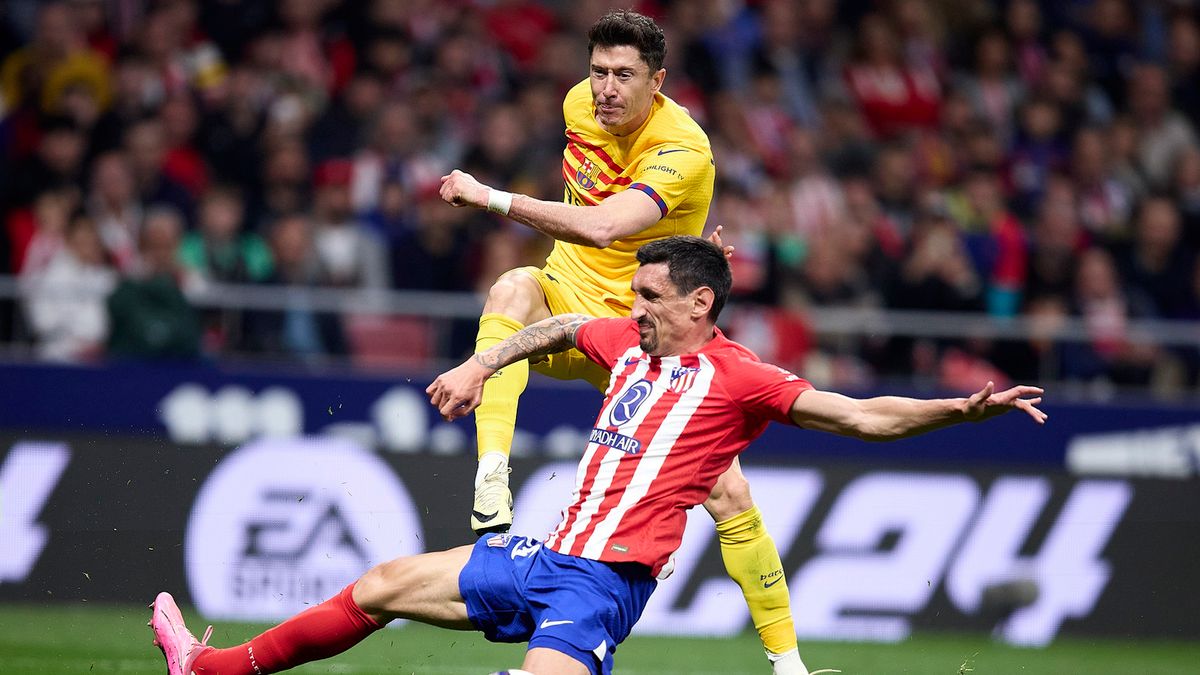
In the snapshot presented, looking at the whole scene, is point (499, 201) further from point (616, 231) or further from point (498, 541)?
point (498, 541)

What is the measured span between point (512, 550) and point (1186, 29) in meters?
13.5

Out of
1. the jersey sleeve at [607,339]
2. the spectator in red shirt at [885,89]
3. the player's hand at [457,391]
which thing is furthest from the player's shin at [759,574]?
the spectator in red shirt at [885,89]

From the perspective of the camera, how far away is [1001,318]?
13609 mm

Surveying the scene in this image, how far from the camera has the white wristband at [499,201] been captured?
675 cm

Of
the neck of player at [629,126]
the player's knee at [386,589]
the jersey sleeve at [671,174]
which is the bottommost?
the player's knee at [386,589]

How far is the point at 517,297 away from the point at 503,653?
3.04 meters

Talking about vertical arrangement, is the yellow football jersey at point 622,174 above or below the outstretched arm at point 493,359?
above

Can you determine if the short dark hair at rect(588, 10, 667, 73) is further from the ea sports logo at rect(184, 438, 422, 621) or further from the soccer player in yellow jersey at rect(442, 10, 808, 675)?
the ea sports logo at rect(184, 438, 422, 621)

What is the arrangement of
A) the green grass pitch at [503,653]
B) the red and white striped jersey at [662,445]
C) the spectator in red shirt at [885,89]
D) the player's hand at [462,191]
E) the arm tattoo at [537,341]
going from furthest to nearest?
the spectator in red shirt at [885,89] → the green grass pitch at [503,653] → the arm tattoo at [537,341] → the player's hand at [462,191] → the red and white striped jersey at [662,445]

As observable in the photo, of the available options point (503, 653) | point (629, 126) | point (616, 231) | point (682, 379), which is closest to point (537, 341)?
point (616, 231)

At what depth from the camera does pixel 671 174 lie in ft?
24.3

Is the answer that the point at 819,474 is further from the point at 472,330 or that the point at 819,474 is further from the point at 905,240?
the point at 905,240

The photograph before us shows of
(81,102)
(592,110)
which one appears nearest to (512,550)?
(592,110)

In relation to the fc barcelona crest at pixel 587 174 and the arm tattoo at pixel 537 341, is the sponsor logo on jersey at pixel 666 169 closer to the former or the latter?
the fc barcelona crest at pixel 587 174
